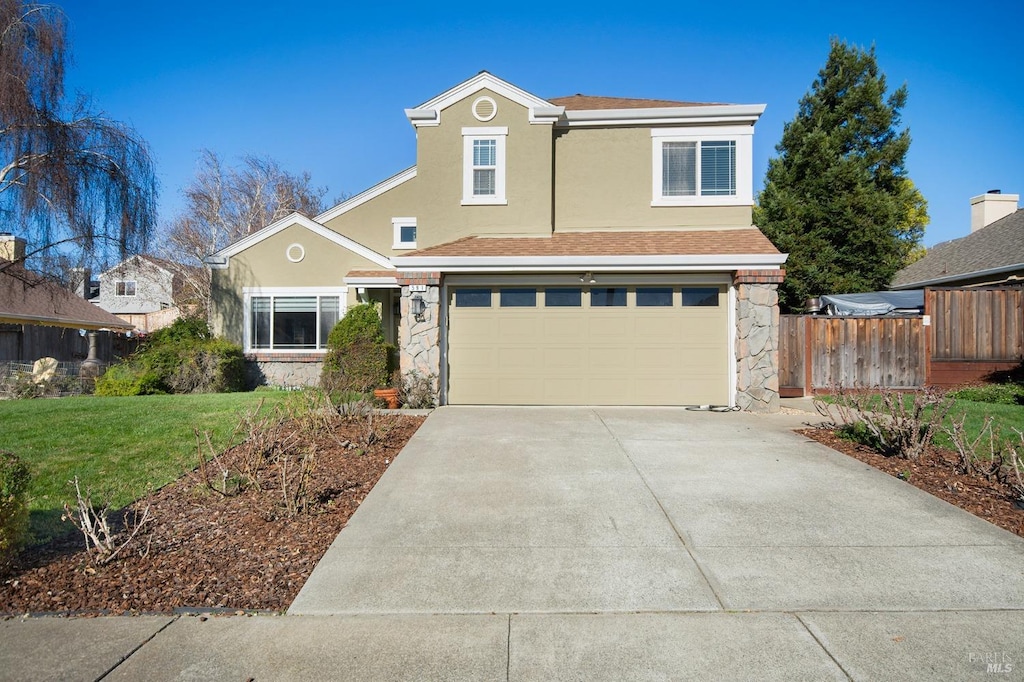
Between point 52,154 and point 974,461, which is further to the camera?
point 52,154

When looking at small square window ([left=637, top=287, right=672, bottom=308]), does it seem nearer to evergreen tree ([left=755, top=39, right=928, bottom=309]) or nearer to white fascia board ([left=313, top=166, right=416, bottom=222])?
white fascia board ([left=313, top=166, right=416, bottom=222])

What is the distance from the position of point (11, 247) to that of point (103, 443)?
10497mm

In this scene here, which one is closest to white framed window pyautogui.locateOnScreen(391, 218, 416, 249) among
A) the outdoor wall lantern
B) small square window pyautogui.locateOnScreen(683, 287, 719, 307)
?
the outdoor wall lantern

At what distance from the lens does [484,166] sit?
12.9m

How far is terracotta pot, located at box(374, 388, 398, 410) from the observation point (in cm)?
1102

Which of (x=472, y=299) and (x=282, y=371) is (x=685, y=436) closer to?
(x=472, y=299)

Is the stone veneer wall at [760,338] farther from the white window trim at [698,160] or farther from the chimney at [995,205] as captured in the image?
the chimney at [995,205]

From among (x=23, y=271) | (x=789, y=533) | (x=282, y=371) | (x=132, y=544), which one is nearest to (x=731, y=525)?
(x=789, y=533)

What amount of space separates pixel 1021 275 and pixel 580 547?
16.7m

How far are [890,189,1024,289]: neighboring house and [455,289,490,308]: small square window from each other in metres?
12.5

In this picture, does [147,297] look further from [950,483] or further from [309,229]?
[950,483]

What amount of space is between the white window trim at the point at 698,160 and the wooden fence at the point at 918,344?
→ 120 inches

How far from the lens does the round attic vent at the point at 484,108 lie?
12828mm

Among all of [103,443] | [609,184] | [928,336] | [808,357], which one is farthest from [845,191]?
[103,443]
